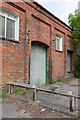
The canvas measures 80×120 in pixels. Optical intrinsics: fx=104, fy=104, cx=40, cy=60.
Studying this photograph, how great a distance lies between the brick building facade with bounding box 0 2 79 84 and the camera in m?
5.20

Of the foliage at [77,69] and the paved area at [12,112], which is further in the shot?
the foliage at [77,69]

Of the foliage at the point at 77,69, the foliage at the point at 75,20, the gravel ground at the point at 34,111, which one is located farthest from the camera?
the foliage at the point at 77,69

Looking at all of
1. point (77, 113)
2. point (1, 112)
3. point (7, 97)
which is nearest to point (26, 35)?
point (7, 97)

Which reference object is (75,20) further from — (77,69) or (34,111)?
(34,111)

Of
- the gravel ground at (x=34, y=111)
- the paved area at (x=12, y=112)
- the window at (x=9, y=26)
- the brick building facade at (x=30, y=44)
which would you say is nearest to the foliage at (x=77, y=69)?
the brick building facade at (x=30, y=44)

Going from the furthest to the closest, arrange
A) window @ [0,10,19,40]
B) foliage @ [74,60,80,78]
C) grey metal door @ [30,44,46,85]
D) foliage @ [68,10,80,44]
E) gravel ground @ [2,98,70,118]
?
1. foliage @ [74,60,80,78]
2. foliage @ [68,10,80,44]
3. grey metal door @ [30,44,46,85]
4. window @ [0,10,19,40]
5. gravel ground @ [2,98,70,118]

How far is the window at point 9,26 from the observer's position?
511cm

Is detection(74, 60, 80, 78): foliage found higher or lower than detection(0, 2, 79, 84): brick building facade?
lower

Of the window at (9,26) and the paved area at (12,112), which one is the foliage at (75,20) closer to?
the window at (9,26)

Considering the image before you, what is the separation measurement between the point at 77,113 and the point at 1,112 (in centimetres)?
230

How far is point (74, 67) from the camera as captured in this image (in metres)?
12.7

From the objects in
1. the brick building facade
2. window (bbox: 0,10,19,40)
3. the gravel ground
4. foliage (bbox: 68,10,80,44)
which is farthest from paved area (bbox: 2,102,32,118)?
foliage (bbox: 68,10,80,44)

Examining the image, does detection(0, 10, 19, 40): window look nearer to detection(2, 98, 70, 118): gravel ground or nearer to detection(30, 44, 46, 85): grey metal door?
detection(30, 44, 46, 85): grey metal door

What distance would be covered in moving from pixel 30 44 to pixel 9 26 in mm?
A: 1557
